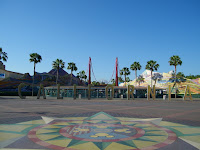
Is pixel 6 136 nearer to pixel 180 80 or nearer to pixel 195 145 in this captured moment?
pixel 195 145

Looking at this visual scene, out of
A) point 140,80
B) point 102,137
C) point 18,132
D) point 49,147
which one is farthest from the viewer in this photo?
point 140,80

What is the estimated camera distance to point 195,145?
5.69 m

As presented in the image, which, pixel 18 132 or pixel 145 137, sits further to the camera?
pixel 18 132

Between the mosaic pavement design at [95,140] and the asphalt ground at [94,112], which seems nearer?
the mosaic pavement design at [95,140]

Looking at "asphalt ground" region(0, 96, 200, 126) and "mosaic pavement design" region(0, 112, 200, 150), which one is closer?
"mosaic pavement design" region(0, 112, 200, 150)

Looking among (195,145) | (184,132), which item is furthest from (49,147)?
(184,132)

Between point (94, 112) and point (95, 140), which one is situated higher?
point (95, 140)

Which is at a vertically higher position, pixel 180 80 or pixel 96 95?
pixel 180 80

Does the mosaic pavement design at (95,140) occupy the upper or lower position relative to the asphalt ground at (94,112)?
upper

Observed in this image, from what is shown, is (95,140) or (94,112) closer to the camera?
(95,140)

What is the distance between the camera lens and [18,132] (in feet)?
23.7

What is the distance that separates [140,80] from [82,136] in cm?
9225

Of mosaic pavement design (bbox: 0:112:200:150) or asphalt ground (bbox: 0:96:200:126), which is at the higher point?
mosaic pavement design (bbox: 0:112:200:150)

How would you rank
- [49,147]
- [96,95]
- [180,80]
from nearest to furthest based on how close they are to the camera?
[49,147]
[96,95]
[180,80]
